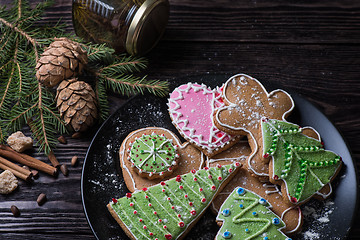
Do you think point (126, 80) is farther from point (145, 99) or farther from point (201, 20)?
point (201, 20)

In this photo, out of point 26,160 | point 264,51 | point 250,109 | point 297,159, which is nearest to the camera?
point 297,159

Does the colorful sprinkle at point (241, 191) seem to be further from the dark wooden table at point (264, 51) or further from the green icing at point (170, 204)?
the dark wooden table at point (264, 51)

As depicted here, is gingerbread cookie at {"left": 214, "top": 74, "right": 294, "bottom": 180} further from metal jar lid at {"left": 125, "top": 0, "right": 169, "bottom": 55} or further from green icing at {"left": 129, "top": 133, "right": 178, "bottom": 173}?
metal jar lid at {"left": 125, "top": 0, "right": 169, "bottom": 55}

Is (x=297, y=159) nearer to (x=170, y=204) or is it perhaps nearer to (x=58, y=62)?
(x=170, y=204)

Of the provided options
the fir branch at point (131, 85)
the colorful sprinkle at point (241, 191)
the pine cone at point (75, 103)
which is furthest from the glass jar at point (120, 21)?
the colorful sprinkle at point (241, 191)

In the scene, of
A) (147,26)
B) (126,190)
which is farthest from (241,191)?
(147,26)

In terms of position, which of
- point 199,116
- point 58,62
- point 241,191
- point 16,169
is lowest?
point 16,169
